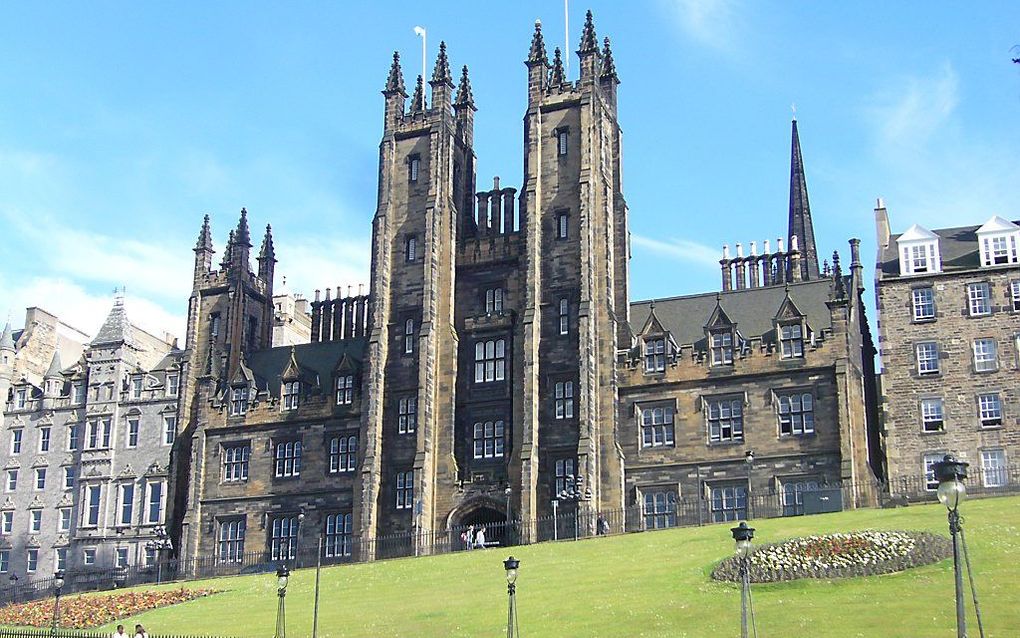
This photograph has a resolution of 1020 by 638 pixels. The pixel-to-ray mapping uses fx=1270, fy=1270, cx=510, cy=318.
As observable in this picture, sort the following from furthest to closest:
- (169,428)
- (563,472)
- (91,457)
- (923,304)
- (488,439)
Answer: (91,457), (169,428), (488,439), (563,472), (923,304)

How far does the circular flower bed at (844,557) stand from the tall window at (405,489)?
84.9 feet

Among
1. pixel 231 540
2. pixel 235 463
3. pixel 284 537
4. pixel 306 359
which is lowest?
pixel 231 540

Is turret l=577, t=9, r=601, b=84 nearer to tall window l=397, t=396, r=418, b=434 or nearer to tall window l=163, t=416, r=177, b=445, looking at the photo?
tall window l=397, t=396, r=418, b=434

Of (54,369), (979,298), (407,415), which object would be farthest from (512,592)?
(54,369)

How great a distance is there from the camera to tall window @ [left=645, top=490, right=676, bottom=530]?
61.2 metres

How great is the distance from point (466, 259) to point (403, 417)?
30.3ft

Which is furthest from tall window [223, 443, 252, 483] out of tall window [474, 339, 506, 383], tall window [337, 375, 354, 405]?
tall window [474, 339, 506, 383]

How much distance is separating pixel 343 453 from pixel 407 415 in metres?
5.13

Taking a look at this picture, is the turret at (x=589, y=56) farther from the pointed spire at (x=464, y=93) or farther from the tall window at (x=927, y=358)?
the tall window at (x=927, y=358)

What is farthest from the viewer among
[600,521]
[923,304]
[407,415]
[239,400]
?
[239,400]

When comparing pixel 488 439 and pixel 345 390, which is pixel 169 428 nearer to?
pixel 345 390

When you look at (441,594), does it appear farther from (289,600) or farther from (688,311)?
(688,311)

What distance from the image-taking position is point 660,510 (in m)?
61.6

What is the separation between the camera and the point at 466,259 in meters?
68.9
